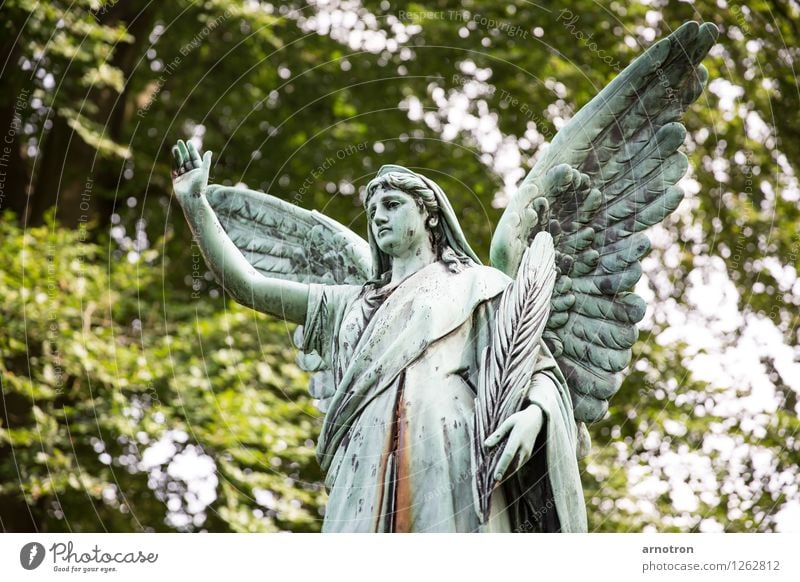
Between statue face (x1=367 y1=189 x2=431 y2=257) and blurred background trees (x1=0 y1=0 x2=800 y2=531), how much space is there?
22.3 ft

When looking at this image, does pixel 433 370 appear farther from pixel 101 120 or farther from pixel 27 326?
pixel 101 120

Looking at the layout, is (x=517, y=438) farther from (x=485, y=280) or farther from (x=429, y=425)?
(x=485, y=280)

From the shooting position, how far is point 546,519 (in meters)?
5.60

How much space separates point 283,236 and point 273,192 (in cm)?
822

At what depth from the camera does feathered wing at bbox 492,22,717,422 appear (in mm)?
6102

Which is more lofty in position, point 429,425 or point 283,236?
point 283,236

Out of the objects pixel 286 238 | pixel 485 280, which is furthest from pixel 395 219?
pixel 286 238

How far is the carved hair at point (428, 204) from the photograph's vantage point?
19.5ft

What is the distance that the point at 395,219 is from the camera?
595 cm

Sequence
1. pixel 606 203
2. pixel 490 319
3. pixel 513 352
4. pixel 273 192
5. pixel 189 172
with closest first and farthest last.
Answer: pixel 513 352 → pixel 490 319 → pixel 189 172 → pixel 606 203 → pixel 273 192

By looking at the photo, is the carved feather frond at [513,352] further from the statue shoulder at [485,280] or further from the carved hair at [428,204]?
the carved hair at [428,204]

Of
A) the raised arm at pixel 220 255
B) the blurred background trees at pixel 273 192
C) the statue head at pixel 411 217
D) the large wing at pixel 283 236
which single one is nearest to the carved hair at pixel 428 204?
the statue head at pixel 411 217

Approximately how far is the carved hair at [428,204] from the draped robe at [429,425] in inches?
2.6

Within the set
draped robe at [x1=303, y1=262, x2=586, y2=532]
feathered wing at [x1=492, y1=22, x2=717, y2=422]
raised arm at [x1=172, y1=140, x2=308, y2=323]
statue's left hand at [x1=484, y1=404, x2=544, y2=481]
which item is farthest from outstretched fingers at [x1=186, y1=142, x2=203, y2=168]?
statue's left hand at [x1=484, y1=404, x2=544, y2=481]
